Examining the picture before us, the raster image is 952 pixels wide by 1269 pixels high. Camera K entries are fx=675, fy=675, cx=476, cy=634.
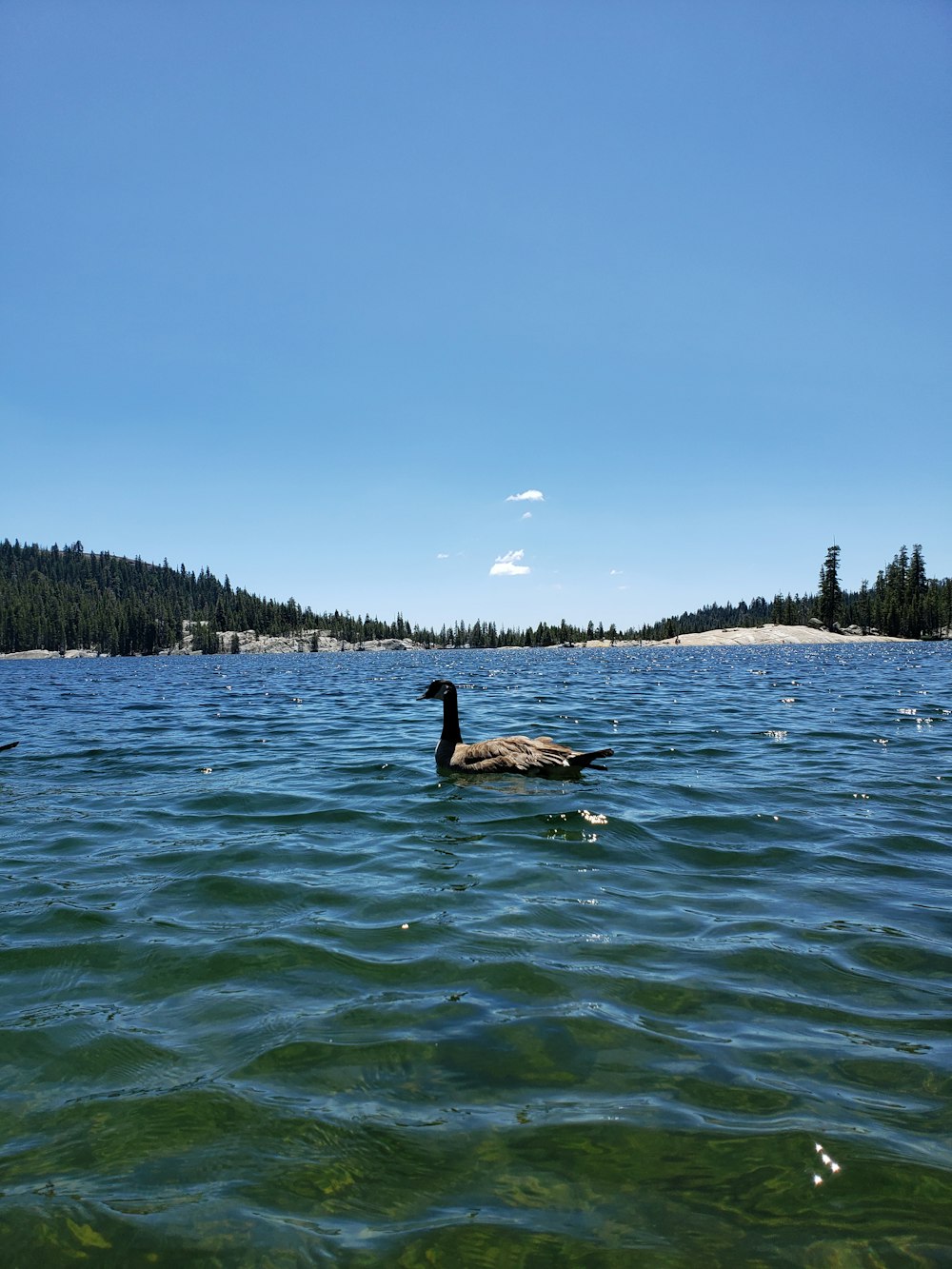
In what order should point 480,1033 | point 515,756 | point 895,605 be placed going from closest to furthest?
point 480,1033 → point 515,756 → point 895,605

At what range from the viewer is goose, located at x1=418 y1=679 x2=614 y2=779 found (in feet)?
39.0

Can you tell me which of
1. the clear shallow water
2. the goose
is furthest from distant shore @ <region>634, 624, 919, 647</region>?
the clear shallow water

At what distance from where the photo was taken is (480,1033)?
433cm

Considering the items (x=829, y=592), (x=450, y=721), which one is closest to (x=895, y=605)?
(x=829, y=592)

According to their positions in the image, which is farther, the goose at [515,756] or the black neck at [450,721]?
the black neck at [450,721]

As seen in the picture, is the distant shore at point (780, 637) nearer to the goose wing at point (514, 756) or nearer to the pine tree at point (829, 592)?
the pine tree at point (829, 592)

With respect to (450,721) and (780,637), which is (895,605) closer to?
(780,637)

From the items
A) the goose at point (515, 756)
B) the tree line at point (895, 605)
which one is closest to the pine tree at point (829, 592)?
the tree line at point (895, 605)

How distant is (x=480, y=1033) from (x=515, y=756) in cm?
797

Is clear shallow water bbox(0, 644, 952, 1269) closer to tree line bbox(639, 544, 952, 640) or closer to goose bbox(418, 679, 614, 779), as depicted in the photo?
goose bbox(418, 679, 614, 779)

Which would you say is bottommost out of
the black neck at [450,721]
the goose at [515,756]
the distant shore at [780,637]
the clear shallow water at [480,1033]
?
the clear shallow water at [480,1033]

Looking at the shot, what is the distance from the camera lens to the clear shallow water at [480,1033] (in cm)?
296

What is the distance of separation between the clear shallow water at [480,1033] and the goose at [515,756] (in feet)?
4.96

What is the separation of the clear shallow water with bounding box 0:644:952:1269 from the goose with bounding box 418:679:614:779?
1512 millimetres
